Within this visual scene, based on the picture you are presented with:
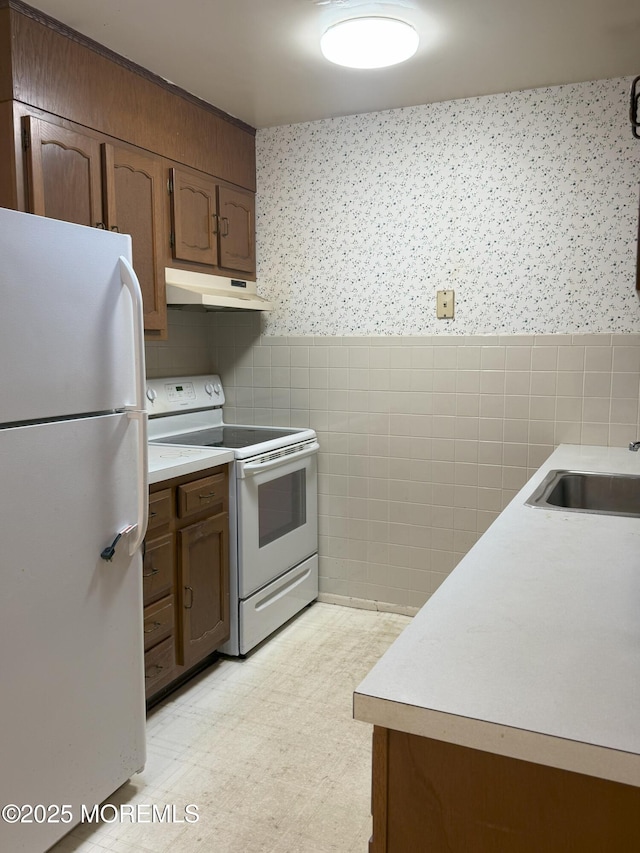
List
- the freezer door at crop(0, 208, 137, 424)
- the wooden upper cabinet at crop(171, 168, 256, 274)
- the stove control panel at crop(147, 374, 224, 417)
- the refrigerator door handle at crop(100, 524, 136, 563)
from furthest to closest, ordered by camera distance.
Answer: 1. the stove control panel at crop(147, 374, 224, 417)
2. the wooden upper cabinet at crop(171, 168, 256, 274)
3. the refrigerator door handle at crop(100, 524, 136, 563)
4. the freezer door at crop(0, 208, 137, 424)

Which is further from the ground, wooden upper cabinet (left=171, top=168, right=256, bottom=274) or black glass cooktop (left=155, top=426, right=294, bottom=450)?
wooden upper cabinet (left=171, top=168, right=256, bottom=274)

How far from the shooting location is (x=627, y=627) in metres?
1.00

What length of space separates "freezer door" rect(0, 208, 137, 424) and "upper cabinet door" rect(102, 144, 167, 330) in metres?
0.70

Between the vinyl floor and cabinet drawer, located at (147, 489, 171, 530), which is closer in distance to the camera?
the vinyl floor

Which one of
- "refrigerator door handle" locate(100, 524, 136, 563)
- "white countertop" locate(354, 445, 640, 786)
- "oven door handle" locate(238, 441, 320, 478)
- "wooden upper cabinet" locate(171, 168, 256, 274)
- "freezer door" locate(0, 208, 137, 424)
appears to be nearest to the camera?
"white countertop" locate(354, 445, 640, 786)

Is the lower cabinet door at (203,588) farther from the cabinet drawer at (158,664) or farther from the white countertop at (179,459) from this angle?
the white countertop at (179,459)

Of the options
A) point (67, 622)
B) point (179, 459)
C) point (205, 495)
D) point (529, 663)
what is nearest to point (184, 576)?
point (205, 495)

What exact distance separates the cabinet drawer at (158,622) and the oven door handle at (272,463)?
1.90ft

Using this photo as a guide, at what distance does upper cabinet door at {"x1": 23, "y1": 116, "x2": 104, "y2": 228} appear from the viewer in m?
2.05

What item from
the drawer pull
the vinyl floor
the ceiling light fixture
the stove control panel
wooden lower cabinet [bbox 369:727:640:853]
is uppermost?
the ceiling light fixture

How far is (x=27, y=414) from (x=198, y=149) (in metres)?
1.81

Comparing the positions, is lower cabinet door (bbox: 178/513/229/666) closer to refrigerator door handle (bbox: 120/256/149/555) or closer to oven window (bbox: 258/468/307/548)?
oven window (bbox: 258/468/307/548)

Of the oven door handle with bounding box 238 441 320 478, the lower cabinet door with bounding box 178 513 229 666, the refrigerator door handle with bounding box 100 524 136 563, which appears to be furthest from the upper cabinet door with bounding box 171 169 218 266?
the refrigerator door handle with bounding box 100 524 136 563

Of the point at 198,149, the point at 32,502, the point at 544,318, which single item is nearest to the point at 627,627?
the point at 32,502
